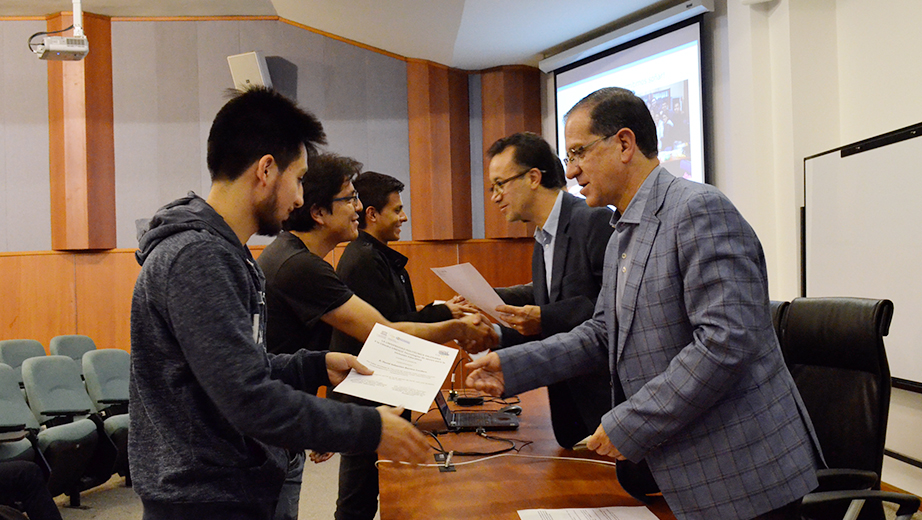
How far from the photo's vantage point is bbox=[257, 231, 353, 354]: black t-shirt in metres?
2.10

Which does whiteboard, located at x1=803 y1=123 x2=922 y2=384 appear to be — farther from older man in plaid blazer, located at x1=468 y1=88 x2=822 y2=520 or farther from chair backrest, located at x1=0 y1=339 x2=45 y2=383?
chair backrest, located at x1=0 y1=339 x2=45 y2=383

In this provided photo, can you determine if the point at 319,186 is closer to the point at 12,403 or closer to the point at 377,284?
the point at 377,284

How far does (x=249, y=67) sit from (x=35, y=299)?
3.25m

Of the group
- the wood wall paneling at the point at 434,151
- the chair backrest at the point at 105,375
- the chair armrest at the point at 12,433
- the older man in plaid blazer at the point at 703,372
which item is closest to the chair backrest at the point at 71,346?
the chair backrest at the point at 105,375

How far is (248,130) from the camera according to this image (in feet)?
4.80

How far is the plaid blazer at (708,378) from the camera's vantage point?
127 centimetres

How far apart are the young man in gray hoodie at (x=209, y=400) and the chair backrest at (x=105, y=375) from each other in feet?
13.0

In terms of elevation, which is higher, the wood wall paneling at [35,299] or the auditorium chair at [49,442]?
the wood wall paneling at [35,299]

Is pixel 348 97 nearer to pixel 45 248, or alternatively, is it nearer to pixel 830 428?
pixel 45 248

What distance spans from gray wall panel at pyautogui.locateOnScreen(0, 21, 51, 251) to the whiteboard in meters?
7.16

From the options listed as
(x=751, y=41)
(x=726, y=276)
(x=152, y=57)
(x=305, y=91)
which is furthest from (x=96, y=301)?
(x=726, y=276)

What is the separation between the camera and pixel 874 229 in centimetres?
364

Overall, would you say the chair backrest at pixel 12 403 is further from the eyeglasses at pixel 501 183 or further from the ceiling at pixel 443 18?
the ceiling at pixel 443 18

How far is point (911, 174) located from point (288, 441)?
11.4 feet
